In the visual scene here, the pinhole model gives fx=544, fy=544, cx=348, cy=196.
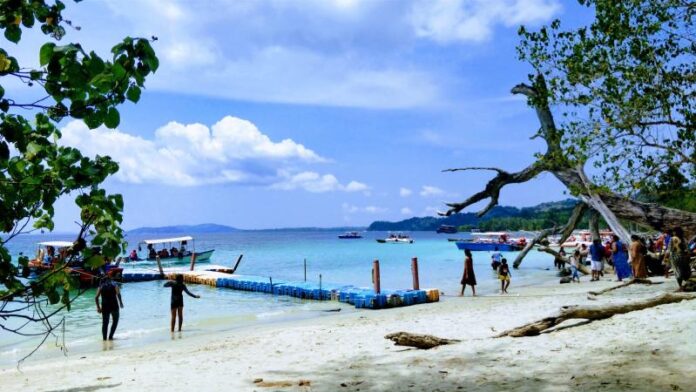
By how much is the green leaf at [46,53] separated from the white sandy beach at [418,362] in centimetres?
515

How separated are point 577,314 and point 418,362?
10.9ft

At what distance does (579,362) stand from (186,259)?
170ft

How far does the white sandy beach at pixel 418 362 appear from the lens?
255 inches

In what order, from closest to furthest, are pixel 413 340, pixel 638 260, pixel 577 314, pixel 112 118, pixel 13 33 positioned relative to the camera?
pixel 112 118 < pixel 13 33 < pixel 413 340 < pixel 577 314 < pixel 638 260

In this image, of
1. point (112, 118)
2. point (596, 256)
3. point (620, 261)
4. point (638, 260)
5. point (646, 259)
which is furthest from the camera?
point (596, 256)

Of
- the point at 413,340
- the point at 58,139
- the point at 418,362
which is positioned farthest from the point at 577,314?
the point at 58,139

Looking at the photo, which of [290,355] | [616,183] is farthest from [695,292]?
[290,355]

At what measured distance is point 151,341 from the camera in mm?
15906

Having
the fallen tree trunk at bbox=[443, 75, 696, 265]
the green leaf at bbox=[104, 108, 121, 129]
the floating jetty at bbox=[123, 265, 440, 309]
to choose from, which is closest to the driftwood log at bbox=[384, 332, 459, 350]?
the fallen tree trunk at bbox=[443, 75, 696, 265]

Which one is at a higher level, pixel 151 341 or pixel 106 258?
pixel 106 258

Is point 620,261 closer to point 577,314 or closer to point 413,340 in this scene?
point 577,314

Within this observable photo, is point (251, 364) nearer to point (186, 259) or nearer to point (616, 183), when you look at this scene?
point (616, 183)

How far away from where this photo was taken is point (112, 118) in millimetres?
3500

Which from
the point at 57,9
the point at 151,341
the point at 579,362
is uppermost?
the point at 57,9
